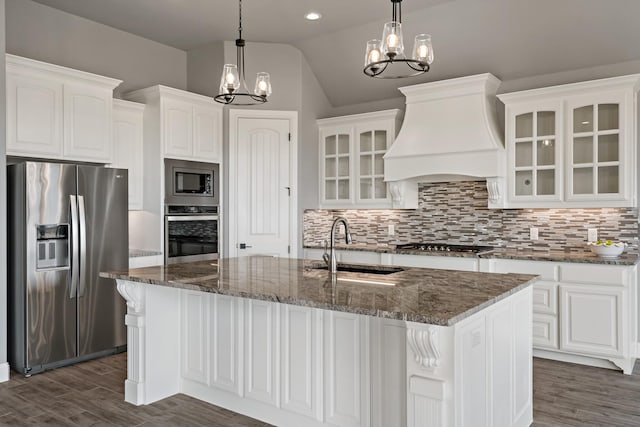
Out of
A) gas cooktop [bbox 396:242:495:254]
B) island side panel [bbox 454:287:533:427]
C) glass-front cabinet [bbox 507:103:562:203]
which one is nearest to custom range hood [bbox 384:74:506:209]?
glass-front cabinet [bbox 507:103:562:203]

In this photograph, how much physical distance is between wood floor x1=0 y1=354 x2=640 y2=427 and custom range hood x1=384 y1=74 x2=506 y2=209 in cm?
178

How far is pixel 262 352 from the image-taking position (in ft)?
9.95

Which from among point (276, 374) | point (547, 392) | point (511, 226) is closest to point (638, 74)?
Result: point (511, 226)

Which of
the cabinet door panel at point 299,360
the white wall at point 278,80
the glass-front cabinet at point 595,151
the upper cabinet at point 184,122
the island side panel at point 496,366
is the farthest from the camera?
the white wall at point 278,80

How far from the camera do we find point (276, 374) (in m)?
2.97

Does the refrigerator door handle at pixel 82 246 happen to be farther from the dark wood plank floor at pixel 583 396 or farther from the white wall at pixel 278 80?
the dark wood plank floor at pixel 583 396

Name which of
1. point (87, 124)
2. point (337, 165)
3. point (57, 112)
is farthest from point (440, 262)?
point (57, 112)

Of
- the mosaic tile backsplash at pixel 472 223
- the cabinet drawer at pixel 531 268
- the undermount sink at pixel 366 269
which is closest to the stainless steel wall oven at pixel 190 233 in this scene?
the mosaic tile backsplash at pixel 472 223

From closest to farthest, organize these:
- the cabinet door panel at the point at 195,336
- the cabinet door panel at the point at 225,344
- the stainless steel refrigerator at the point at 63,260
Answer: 1. the cabinet door panel at the point at 225,344
2. the cabinet door panel at the point at 195,336
3. the stainless steel refrigerator at the point at 63,260

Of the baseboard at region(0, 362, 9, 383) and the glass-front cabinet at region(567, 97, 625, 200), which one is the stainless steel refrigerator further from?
the glass-front cabinet at region(567, 97, 625, 200)

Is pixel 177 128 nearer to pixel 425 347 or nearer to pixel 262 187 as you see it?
pixel 262 187

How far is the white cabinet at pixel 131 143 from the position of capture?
4.81m

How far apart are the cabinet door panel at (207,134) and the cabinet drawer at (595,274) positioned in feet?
11.8

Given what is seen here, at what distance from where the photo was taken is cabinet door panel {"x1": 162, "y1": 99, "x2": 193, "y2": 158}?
4.96m
